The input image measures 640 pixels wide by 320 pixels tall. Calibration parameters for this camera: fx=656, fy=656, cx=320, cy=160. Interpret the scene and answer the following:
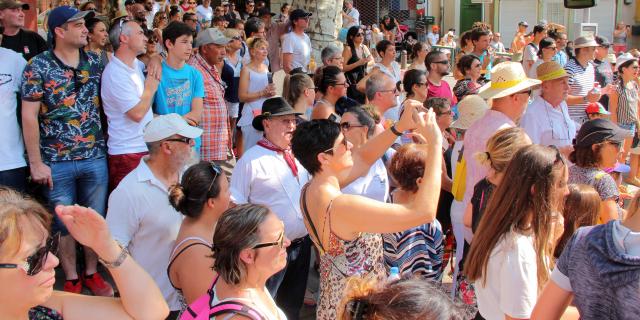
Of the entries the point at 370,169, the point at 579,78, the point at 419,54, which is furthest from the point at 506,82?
the point at 419,54

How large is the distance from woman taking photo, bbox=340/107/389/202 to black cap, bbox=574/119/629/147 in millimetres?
1258

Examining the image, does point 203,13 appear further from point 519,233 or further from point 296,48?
point 519,233

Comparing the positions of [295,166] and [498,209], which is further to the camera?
[295,166]

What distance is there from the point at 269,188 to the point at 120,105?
1.37m

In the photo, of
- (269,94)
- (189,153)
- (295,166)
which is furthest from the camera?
(269,94)

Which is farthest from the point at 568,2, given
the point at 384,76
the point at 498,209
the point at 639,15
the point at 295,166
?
the point at 639,15

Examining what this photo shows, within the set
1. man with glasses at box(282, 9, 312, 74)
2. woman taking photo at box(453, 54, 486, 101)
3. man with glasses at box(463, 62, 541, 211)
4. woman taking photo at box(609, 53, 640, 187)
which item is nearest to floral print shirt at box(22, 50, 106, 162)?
man with glasses at box(463, 62, 541, 211)

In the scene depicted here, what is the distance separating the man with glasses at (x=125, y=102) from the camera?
455 cm

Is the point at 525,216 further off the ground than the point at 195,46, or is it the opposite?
the point at 195,46

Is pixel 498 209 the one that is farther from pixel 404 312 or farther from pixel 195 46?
pixel 195 46

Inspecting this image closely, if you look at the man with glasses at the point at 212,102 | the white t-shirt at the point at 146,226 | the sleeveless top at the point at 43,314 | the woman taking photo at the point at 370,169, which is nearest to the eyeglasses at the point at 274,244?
the sleeveless top at the point at 43,314

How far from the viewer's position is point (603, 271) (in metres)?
2.11

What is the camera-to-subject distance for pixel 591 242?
2176 millimetres

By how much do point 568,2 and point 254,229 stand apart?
376 inches
